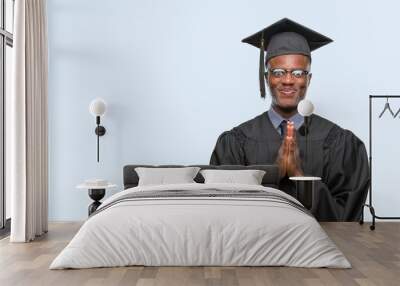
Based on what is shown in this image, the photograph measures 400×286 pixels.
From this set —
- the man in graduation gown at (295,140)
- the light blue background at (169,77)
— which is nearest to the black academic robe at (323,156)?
the man in graduation gown at (295,140)

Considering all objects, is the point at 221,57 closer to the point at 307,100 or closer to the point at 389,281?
the point at 307,100

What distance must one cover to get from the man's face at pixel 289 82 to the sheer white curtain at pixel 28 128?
8.85 feet

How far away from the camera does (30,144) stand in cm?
562

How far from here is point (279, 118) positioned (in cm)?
683

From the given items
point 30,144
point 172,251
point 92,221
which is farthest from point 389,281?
point 30,144

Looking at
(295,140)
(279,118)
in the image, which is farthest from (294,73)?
(295,140)

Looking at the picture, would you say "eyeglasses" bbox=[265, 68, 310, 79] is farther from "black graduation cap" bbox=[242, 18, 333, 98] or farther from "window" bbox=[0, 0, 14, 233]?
"window" bbox=[0, 0, 14, 233]

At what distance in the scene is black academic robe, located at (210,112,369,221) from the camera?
673 centimetres

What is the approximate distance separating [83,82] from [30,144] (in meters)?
1.49

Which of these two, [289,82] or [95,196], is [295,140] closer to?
[289,82]

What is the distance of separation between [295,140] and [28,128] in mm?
3087

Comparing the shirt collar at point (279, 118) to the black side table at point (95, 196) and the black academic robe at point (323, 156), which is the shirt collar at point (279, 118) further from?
the black side table at point (95, 196)

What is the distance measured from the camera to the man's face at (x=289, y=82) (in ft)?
22.3

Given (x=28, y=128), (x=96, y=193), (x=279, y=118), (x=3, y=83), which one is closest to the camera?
(x=28, y=128)
